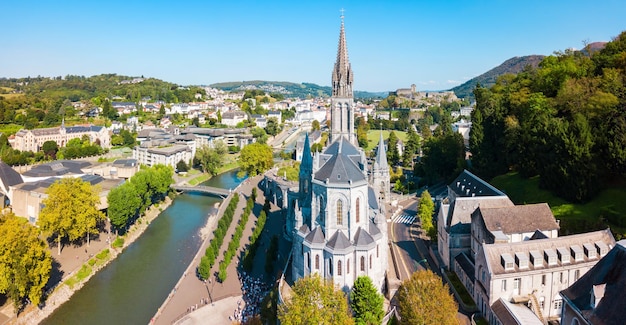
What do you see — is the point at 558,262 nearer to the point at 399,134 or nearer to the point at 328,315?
the point at 328,315

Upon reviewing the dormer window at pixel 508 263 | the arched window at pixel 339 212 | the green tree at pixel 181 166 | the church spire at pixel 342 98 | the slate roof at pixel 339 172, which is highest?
the church spire at pixel 342 98

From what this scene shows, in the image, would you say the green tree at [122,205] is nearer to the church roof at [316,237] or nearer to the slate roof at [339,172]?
the church roof at [316,237]

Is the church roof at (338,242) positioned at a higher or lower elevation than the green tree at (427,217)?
higher

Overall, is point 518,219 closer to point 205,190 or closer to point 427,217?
point 427,217

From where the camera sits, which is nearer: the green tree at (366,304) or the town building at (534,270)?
the green tree at (366,304)

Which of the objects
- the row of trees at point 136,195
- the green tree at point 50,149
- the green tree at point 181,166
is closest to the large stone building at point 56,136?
the green tree at point 50,149

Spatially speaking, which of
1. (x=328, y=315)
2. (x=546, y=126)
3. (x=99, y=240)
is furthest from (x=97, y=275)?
(x=546, y=126)
